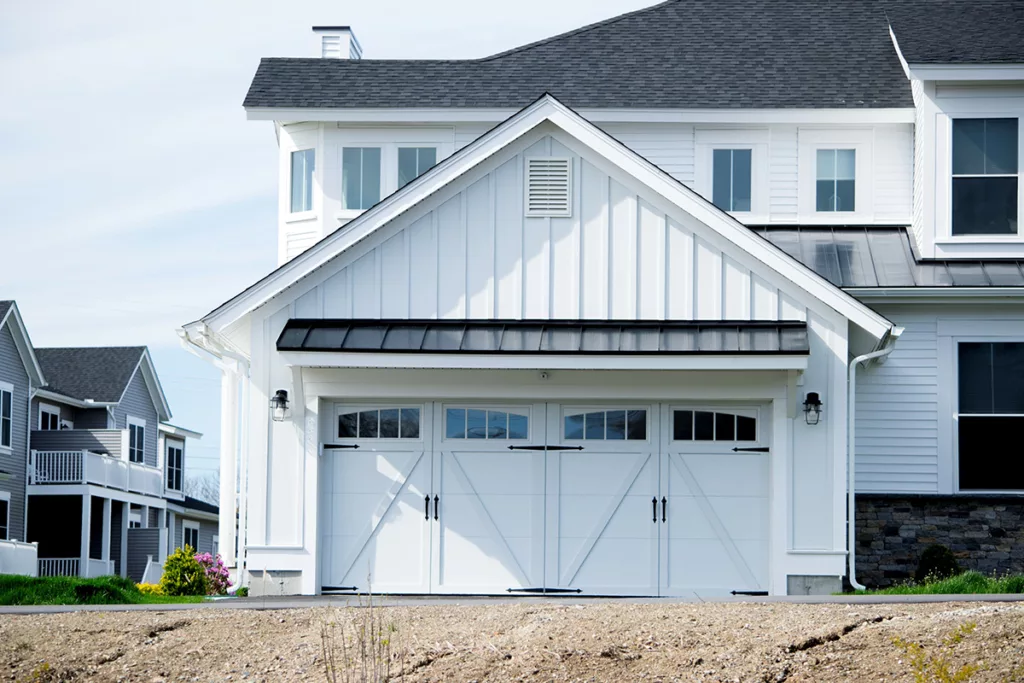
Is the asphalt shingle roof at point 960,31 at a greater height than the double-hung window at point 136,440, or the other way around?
the asphalt shingle roof at point 960,31

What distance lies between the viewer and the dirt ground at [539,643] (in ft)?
31.3

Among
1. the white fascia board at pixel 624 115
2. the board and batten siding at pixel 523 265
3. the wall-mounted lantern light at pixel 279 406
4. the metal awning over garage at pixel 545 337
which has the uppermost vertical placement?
the white fascia board at pixel 624 115

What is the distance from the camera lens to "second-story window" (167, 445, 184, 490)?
2001 inches

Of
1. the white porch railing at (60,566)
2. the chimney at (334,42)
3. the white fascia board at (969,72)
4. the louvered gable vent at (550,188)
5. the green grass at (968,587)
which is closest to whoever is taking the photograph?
the green grass at (968,587)

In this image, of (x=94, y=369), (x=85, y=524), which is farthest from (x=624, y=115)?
(x=94, y=369)

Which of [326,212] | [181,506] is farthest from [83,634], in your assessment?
[181,506]

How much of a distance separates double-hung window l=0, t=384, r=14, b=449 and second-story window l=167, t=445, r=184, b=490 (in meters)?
12.6

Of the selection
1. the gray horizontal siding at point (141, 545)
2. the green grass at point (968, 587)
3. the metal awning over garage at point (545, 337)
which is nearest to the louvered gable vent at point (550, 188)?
Answer: the metal awning over garage at point (545, 337)

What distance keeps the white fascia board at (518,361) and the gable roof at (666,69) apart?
20.5 feet

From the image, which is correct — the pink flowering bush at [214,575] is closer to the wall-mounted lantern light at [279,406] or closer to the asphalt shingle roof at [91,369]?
the wall-mounted lantern light at [279,406]

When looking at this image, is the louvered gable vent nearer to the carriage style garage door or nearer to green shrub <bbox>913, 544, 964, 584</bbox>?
the carriage style garage door

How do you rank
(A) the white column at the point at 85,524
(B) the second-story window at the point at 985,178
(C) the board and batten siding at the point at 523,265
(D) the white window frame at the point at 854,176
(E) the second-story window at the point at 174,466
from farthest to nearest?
(E) the second-story window at the point at 174,466 → (A) the white column at the point at 85,524 → (D) the white window frame at the point at 854,176 → (B) the second-story window at the point at 985,178 → (C) the board and batten siding at the point at 523,265

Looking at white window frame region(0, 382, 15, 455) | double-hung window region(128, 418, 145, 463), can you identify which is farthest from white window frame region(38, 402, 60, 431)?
double-hung window region(128, 418, 145, 463)

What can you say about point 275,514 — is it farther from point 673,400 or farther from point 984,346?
point 984,346
